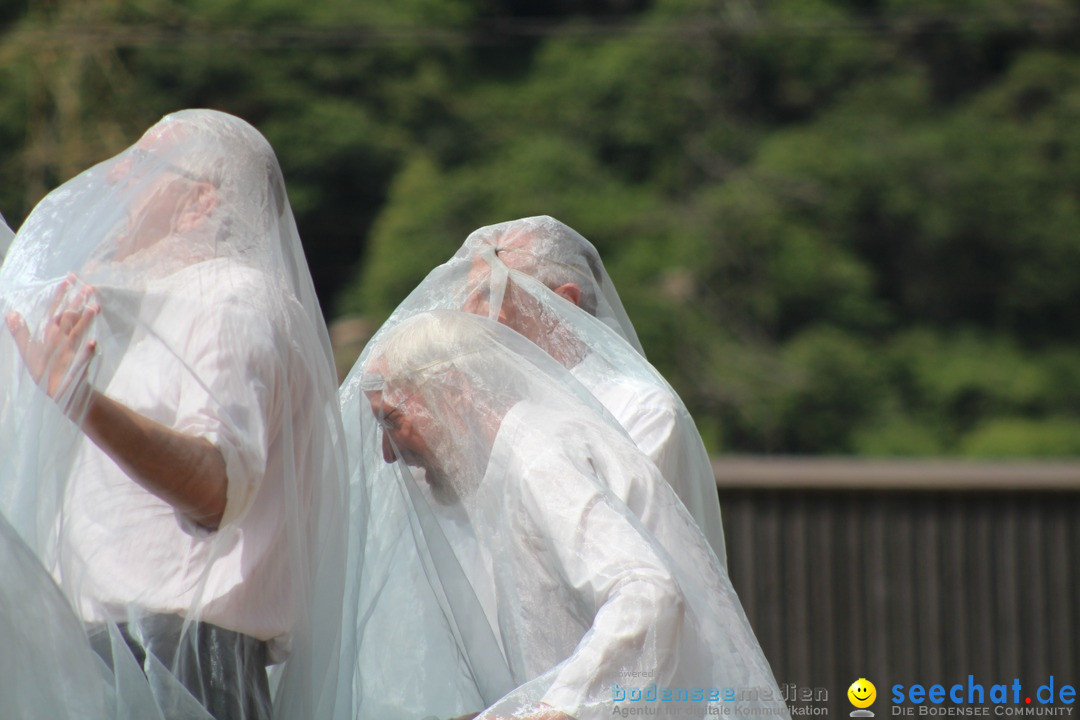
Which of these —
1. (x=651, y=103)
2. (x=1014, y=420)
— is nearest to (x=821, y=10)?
(x=651, y=103)

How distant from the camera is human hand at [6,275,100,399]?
4.56 ft

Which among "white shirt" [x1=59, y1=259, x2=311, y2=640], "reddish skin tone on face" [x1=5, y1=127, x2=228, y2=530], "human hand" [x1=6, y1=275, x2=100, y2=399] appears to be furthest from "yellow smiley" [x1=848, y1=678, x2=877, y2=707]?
"human hand" [x1=6, y1=275, x2=100, y2=399]

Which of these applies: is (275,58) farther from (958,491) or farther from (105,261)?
(105,261)

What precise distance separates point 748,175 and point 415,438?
8.85m

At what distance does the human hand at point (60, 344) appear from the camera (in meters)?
1.39

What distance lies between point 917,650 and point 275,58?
25.5ft

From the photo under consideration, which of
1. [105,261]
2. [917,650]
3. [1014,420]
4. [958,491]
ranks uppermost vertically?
[105,261]

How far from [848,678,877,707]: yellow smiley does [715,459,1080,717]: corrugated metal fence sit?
6 cm

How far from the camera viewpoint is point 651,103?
34.2ft

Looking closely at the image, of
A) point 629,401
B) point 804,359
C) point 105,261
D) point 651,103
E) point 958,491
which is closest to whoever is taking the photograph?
point 105,261

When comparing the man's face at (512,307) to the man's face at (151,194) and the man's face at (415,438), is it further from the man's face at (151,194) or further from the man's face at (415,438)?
the man's face at (151,194)

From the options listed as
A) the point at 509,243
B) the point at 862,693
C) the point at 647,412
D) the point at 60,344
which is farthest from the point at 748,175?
the point at 60,344

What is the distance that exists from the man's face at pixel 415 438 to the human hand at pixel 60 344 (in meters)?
0.38

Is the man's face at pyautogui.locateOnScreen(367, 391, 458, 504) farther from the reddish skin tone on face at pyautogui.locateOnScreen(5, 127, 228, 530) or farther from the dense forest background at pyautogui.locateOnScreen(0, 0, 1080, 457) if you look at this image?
the dense forest background at pyautogui.locateOnScreen(0, 0, 1080, 457)
